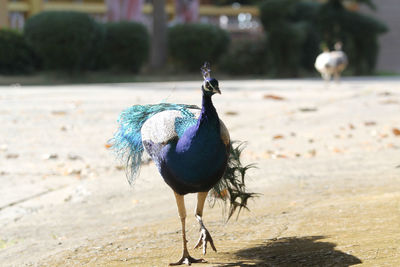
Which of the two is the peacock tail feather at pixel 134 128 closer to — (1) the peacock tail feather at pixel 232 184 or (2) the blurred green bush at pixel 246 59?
(1) the peacock tail feather at pixel 232 184

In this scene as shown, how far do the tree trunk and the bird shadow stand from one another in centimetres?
1709

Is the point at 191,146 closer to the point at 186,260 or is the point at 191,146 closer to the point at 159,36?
the point at 186,260

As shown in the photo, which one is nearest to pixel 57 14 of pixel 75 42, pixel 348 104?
pixel 75 42

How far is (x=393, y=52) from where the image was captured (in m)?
28.0

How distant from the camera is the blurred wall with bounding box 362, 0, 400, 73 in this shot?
2797 cm

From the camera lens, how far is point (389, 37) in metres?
28.2

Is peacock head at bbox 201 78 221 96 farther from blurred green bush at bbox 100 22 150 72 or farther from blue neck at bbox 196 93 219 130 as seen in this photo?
blurred green bush at bbox 100 22 150 72

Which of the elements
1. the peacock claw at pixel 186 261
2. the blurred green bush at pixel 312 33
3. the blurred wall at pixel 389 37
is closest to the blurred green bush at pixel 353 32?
the blurred green bush at pixel 312 33

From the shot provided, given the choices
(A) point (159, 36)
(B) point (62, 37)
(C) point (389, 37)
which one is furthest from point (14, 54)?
(C) point (389, 37)

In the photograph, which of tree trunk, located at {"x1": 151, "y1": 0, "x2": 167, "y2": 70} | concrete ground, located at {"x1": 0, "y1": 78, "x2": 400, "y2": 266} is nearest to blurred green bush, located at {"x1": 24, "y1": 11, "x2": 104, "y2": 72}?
tree trunk, located at {"x1": 151, "y1": 0, "x2": 167, "y2": 70}

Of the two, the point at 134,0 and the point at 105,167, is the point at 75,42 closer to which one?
the point at 134,0

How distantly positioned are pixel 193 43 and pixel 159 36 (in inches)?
43.4

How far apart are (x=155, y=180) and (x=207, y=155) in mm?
2547

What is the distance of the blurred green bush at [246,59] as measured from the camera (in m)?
21.3
